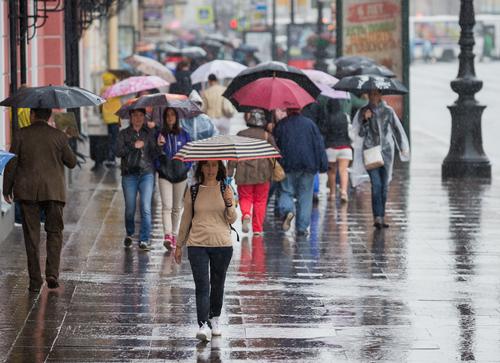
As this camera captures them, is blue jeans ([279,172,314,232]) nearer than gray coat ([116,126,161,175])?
No

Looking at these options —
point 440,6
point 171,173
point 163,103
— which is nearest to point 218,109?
point 171,173

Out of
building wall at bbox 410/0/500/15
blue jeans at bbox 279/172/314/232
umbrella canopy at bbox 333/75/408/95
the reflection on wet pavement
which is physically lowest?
the reflection on wet pavement

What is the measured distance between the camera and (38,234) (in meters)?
12.7

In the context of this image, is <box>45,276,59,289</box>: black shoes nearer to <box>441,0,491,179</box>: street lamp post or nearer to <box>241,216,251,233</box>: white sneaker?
<box>241,216,251,233</box>: white sneaker

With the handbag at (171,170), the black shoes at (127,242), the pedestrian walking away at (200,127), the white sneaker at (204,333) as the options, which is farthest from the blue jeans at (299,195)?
the white sneaker at (204,333)

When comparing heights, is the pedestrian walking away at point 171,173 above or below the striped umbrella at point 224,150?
below

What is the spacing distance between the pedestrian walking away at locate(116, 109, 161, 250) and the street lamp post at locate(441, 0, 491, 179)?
8.58m

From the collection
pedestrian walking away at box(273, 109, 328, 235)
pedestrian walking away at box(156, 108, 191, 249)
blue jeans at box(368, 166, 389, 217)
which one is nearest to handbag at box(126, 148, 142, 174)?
pedestrian walking away at box(156, 108, 191, 249)

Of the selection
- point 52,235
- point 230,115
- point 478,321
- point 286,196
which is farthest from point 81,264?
point 230,115

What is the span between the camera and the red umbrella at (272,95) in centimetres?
1650

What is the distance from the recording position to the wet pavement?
10.3 metres

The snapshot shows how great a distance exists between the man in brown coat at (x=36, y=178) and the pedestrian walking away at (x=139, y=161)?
8.07ft

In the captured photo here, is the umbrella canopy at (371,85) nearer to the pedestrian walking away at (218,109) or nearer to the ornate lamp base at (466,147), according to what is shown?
the ornate lamp base at (466,147)

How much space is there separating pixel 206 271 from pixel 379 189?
6783 mm
